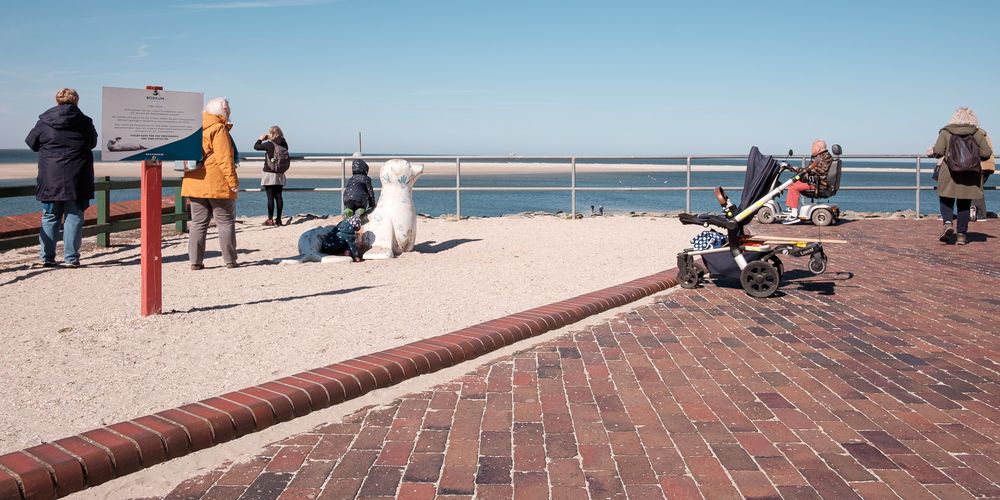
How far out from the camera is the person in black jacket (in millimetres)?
9406

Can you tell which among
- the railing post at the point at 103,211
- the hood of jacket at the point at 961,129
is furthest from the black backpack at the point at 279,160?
the hood of jacket at the point at 961,129

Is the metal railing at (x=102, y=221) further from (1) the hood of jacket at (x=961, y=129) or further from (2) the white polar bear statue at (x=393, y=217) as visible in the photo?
(1) the hood of jacket at (x=961, y=129)

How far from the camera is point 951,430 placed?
13.6 ft

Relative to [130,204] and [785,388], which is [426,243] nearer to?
[130,204]

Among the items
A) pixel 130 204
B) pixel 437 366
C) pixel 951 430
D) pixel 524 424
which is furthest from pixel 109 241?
pixel 951 430

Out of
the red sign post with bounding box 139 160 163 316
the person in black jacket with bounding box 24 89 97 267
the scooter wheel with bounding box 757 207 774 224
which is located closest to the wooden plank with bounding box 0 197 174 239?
the person in black jacket with bounding box 24 89 97 267

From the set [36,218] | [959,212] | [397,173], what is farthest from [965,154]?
[36,218]

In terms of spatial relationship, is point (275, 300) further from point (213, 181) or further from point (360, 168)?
point (360, 168)

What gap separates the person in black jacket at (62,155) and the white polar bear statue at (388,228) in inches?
93.8

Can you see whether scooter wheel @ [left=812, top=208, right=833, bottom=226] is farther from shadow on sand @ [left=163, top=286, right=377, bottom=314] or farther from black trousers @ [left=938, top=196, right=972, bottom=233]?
shadow on sand @ [left=163, top=286, right=377, bottom=314]

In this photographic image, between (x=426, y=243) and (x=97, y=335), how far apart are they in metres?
6.69

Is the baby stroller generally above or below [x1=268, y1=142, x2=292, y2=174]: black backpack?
below

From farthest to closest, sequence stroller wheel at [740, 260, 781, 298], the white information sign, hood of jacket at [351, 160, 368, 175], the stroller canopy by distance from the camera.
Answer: hood of jacket at [351, 160, 368, 175]
the stroller canopy
stroller wheel at [740, 260, 781, 298]
the white information sign

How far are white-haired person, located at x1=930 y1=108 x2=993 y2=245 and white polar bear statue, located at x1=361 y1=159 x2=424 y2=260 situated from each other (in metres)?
7.03
